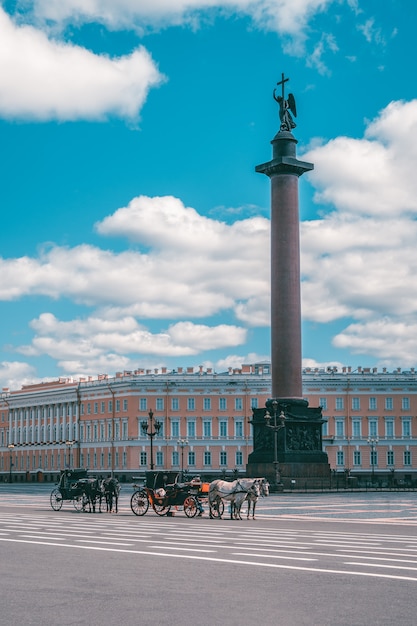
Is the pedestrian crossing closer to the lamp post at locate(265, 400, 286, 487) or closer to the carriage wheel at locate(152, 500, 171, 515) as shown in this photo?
the carriage wheel at locate(152, 500, 171, 515)

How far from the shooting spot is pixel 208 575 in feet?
44.2

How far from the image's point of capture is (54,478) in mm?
114500

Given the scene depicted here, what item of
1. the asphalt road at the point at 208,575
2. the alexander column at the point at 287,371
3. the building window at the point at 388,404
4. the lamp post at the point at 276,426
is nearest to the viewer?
the asphalt road at the point at 208,575

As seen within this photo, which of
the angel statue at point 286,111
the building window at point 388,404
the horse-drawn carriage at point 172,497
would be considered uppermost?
the angel statue at point 286,111

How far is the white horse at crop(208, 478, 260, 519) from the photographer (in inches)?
1120

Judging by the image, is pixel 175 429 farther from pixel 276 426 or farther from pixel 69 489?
pixel 69 489

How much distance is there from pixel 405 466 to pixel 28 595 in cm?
9548

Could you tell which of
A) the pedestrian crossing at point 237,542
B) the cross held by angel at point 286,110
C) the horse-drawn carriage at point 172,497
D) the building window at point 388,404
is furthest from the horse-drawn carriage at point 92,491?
the building window at point 388,404

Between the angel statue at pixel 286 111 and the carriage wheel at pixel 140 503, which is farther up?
the angel statue at pixel 286 111

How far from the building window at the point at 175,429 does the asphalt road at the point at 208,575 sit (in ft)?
268

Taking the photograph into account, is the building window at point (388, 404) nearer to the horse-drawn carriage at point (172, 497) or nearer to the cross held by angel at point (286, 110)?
the cross held by angel at point (286, 110)

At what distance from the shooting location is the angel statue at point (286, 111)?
60750 mm

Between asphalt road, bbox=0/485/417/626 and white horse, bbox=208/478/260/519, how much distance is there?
12.9 feet

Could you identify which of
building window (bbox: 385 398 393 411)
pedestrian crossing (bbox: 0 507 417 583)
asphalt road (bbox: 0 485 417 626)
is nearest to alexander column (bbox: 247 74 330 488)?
pedestrian crossing (bbox: 0 507 417 583)
